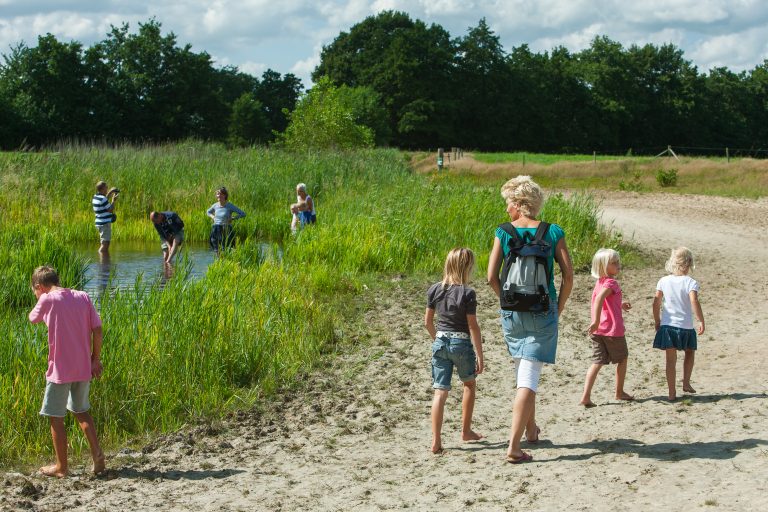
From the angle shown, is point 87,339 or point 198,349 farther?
point 198,349

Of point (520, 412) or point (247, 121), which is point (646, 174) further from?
point (247, 121)

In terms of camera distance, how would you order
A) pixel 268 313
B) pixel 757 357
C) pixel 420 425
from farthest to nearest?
pixel 268 313, pixel 757 357, pixel 420 425

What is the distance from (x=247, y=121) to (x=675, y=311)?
273 ft

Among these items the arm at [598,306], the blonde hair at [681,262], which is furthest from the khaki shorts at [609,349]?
the blonde hair at [681,262]

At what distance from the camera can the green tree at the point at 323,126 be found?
150 feet

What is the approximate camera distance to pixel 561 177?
1634 inches

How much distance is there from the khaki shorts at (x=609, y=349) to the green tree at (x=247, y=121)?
80.2 m

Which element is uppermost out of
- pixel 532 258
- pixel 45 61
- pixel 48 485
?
pixel 45 61

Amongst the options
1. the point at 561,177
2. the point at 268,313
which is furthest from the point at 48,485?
the point at 561,177

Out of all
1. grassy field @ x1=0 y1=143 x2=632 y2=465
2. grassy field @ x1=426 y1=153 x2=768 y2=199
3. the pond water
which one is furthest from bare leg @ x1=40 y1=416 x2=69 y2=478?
grassy field @ x1=426 y1=153 x2=768 y2=199

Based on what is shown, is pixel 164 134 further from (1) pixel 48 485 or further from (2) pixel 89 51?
(1) pixel 48 485

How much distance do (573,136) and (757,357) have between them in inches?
3334

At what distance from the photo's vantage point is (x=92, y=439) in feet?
19.1

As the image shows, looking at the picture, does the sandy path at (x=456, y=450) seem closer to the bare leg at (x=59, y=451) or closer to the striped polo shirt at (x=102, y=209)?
the bare leg at (x=59, y=451)
